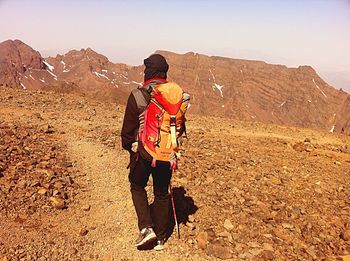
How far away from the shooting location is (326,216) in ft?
24.2

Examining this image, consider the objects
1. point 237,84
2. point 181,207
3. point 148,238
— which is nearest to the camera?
point 148,238

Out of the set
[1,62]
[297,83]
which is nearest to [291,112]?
[297,83]

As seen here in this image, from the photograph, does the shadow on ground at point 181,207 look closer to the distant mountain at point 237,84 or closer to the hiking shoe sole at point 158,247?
the hiking shoe sole at point 158,247

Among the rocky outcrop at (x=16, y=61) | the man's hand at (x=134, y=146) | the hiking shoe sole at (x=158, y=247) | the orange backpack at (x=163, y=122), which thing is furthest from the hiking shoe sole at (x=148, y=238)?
the rocky outcrop at (x=16, y=61)

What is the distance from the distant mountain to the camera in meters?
165

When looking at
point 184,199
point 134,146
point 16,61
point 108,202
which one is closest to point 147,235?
point 134,146

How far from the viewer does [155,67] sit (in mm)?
4945

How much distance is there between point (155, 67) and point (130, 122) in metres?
0.92

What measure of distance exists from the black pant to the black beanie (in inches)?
52.2

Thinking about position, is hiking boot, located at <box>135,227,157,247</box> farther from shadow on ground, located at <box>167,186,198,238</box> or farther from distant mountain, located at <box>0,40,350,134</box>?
distant mountain, located at <box>0,40,350,134</box>

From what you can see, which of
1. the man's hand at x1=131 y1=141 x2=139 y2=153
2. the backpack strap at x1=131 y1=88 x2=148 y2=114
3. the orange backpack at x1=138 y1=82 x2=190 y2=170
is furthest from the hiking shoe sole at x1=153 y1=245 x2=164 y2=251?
the backpack strap at x1=131 y1=88 x2=148 y2=114

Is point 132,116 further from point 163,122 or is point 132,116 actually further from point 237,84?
point 237,84

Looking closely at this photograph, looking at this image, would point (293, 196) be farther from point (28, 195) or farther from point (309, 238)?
point (28, 195)

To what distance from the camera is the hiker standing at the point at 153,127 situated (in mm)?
4848
